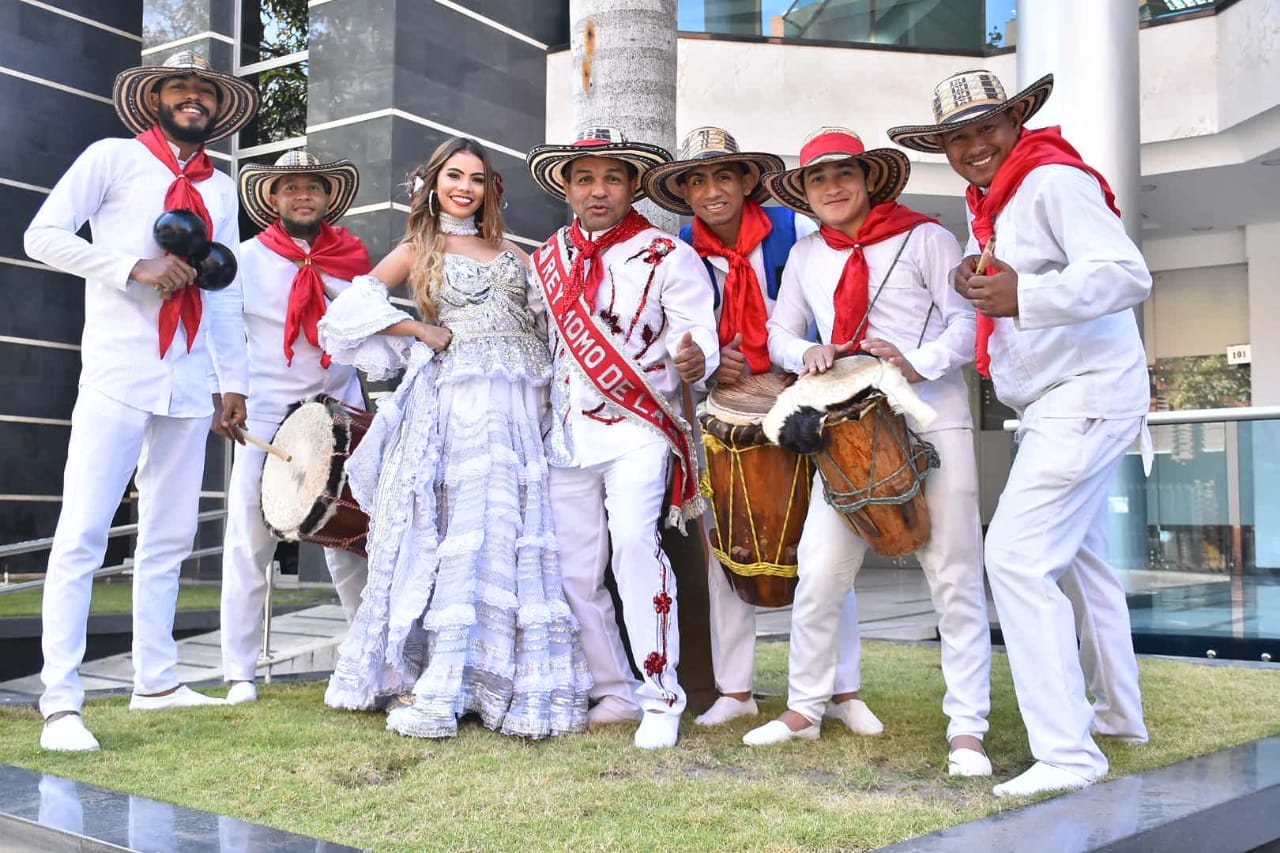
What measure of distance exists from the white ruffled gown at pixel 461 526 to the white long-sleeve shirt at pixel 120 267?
1.86 ft

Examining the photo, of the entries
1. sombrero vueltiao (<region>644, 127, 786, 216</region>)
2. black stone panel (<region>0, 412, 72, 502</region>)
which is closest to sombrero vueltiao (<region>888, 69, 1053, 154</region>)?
sombrero vueltiao (<region>644, 127, 786, 216</region>)

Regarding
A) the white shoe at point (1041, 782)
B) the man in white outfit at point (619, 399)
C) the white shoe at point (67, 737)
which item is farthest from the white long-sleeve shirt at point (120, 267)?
the white shoe at point (1041, 782)

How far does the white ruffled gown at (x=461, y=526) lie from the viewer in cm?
420

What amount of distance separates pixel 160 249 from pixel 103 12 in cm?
1133

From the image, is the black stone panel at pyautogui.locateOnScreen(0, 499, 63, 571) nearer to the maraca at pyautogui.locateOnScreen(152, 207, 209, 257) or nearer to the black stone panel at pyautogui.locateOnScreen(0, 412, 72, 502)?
the black stone panel at pyautogui.locateOnScreen(0, 412, 72, 502)

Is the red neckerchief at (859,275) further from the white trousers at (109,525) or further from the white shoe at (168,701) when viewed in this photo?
the white shoe at (168,701)

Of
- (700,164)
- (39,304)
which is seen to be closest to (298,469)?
(700,164)

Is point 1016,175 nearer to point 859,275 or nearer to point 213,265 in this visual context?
point 859,275

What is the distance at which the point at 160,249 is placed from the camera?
4.38 metres

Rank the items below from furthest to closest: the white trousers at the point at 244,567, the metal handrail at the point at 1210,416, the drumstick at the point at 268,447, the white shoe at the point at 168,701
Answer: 1. the metal handrail at the point at 1210,416
2. the white trousers at the point at 244,567
3. the drumstick at the point at 268,447
4. the white shoe at the point at 168,701

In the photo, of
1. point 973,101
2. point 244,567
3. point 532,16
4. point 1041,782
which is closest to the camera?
point 1041,782

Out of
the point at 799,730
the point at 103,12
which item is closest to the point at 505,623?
the point at 799,730

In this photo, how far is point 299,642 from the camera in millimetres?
8672

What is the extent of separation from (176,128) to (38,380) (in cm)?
1004
